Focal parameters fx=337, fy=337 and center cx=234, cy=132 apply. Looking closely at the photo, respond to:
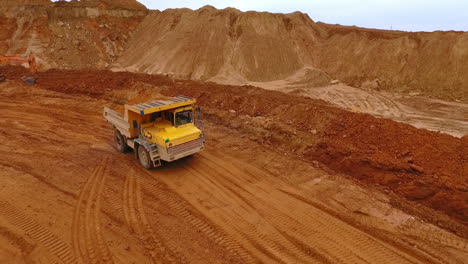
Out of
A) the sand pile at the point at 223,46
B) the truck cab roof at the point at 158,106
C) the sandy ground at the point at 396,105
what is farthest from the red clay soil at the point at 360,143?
the sand pile at the point at 223,46

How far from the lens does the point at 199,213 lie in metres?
8.26

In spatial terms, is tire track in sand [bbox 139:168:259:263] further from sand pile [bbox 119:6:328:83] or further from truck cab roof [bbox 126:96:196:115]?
sand pile [bbox 119:6:328:83]

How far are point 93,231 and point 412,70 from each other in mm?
25129

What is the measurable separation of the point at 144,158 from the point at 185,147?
4.91 feet

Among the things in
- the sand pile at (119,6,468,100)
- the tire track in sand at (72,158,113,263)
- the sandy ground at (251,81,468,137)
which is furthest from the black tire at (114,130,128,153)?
the sand pile at (119,6,468,100)

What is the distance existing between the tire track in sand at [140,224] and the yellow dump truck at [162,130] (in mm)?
978

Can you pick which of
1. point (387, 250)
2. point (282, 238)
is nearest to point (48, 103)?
point (282, 238)

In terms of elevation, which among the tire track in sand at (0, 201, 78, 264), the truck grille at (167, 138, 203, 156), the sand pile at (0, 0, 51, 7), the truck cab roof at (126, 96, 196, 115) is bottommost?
the tire track in sand at (0, 201, 78, 264)

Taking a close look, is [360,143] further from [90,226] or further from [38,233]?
[38,233]

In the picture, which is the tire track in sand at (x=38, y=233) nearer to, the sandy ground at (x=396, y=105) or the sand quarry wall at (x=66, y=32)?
the sandy ground at (x=396, y=105)

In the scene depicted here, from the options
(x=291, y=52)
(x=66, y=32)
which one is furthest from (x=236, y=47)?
(x=66, y=32)

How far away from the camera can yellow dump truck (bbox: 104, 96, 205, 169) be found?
31.9 ft

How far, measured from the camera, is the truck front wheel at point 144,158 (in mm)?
10312

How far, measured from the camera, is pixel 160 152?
9938 millimetres
